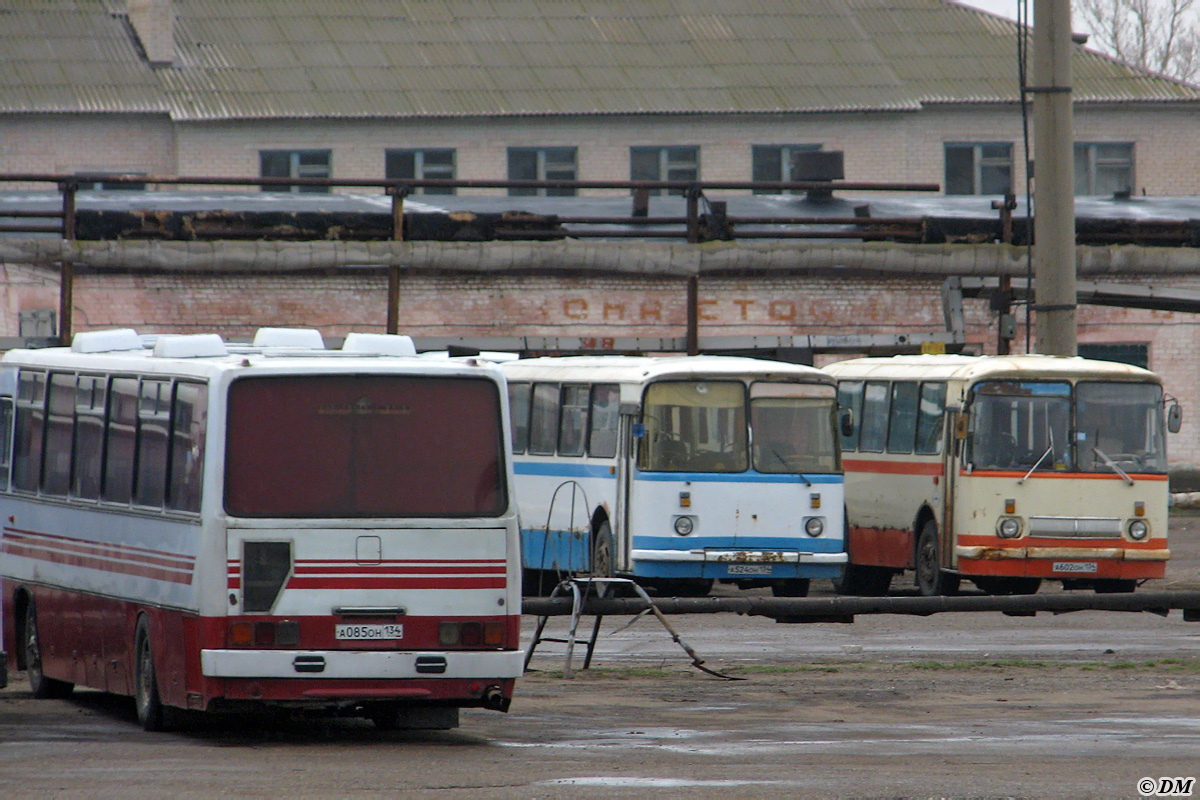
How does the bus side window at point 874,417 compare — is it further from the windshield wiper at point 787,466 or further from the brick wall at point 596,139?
the brick wall at point 596,139

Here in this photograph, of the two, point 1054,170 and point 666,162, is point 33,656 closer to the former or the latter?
point 1054,170

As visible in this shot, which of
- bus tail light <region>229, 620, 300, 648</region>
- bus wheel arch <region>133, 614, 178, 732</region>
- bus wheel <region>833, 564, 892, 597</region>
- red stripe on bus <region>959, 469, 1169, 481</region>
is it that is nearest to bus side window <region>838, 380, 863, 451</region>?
bus wheel <region>833, 564, 892, 597</region>

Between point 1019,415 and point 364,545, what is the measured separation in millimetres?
12185

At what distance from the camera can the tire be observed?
2409 centimetres

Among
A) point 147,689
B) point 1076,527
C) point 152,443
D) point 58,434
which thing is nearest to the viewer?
point 147,689

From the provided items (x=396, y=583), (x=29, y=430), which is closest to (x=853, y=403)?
(x=29, y=430)

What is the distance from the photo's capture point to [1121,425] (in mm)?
23469

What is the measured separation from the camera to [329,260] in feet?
100

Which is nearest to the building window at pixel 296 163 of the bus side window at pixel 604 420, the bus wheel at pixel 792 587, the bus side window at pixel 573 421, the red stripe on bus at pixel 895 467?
the bus side window at pixel 573 421

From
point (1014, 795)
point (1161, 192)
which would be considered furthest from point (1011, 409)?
point (1161, 192)

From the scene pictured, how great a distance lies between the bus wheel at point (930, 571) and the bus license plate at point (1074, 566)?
4.07 ft

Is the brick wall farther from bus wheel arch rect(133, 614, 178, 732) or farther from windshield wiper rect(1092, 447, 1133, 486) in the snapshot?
bus wheel arch rect(133, 614, 178, 732)

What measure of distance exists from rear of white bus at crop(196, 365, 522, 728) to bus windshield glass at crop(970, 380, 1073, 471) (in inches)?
439

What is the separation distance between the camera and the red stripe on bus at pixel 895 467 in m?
24.2
